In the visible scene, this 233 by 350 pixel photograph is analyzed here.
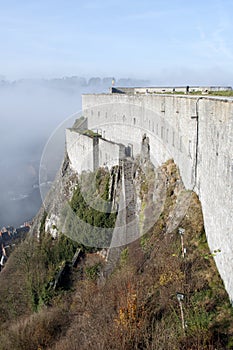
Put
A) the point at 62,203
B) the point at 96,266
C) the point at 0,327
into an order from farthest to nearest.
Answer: the point at 62,203
the point at 96,266
the point at 0,327

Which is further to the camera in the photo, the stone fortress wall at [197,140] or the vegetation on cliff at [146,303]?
the stone fortress wall at [197,140]

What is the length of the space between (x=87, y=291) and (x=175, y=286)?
6.20m

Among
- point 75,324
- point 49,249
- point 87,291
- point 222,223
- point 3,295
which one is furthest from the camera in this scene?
point 49,249

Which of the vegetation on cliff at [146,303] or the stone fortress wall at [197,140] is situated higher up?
the stone fortress wall at [197,140]

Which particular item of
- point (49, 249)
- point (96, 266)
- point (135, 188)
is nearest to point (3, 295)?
point (49, 249)

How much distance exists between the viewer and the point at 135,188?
66.5 feet

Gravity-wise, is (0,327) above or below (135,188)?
below

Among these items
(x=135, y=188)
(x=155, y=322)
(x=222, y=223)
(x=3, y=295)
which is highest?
(x=222, y=223)

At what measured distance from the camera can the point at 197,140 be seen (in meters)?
13.3

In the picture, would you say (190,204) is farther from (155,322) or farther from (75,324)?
(75,324)

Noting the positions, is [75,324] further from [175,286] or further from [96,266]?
[96,266]

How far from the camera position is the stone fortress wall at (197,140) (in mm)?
9125

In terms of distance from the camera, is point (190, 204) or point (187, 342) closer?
point (187, 342)

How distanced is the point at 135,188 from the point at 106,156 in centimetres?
429
